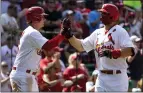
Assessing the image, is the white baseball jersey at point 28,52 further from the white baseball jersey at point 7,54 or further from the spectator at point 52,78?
the white baseball jersey at point 7,54

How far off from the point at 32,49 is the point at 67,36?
631 mm

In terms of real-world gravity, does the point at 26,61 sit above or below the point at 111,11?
below

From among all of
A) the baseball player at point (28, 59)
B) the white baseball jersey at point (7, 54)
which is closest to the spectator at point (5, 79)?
the white baseball jersey at point (7, 54)

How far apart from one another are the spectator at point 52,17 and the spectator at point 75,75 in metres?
1.94

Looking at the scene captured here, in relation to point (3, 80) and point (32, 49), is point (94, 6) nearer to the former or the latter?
point (3, 80)

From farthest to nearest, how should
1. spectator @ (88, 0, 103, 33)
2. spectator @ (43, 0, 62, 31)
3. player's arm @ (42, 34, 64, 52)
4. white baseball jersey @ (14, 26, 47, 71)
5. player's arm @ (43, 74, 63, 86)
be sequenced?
spectator @ (88, 0, 103, 33)
spectator @ (43, 0, 62, 31)
player's arm @ (43, 74, 63, 86)
white baseball jersey @ (14, 26, 47, 71)
player's arm @ (42, 34, 64, 52)

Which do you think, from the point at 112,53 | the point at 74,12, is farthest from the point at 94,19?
the point at 112,53

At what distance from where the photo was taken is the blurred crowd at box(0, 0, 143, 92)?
36.8ft

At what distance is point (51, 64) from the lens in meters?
11.2

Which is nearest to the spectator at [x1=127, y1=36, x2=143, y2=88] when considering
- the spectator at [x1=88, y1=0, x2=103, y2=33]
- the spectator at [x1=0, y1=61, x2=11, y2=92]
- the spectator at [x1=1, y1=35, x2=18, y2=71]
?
the spectator at [x1=88, y1=0, x2=103, y2=33]

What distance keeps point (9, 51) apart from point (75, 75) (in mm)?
1771

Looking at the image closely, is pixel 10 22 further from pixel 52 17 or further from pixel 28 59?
pixel 28 59

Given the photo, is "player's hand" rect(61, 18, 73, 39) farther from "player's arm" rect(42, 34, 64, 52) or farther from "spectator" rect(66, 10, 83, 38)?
"spectator" rect(66, 10, 83, 38)

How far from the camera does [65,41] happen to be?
42.9ft
